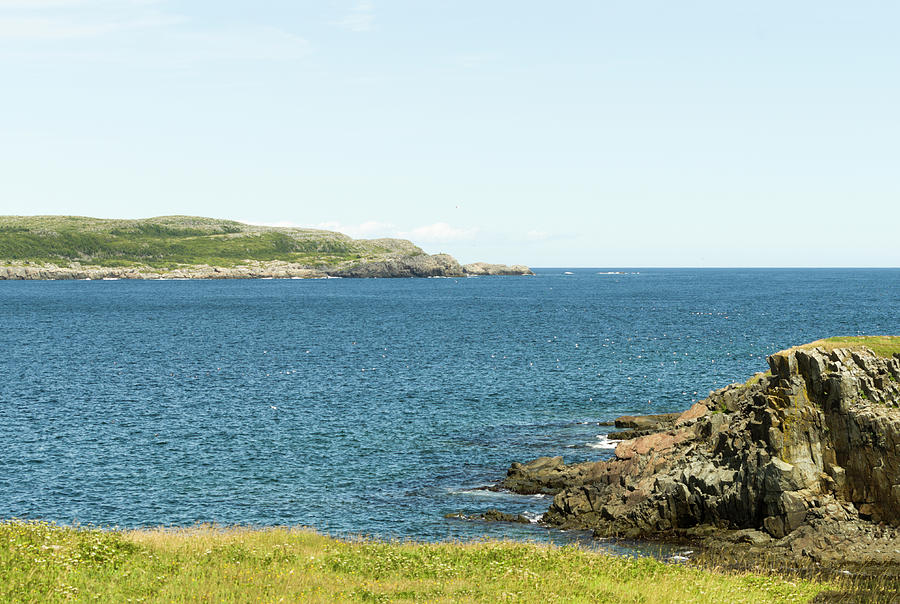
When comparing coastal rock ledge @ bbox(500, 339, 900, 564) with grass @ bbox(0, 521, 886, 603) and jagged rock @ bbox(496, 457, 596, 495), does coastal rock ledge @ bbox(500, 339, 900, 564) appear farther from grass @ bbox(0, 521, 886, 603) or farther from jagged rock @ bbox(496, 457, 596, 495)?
grass @ bbox(0, 521, 886, 603)

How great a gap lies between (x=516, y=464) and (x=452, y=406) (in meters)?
21.8

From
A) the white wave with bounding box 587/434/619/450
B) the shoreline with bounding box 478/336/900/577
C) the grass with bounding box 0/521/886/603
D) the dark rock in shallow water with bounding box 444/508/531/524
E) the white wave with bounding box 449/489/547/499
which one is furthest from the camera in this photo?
the white wave with bounding box 587/434/619/450

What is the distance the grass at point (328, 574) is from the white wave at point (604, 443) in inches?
932

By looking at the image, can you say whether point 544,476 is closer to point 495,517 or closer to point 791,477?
point 495,517

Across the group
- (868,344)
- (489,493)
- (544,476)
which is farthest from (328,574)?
(868,344)

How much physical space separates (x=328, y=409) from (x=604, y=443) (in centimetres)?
2580

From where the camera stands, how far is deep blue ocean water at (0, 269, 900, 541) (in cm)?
4312

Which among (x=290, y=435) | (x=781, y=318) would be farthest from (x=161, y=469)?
(x=781, y=318)

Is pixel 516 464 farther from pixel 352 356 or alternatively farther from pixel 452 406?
pixel 352 356

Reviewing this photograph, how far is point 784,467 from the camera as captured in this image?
116ft

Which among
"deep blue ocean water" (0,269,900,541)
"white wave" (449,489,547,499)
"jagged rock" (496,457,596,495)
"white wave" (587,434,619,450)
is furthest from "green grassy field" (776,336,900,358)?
"white wave" (587,434,619,450)

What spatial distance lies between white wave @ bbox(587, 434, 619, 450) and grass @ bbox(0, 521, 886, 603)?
23.7 meters

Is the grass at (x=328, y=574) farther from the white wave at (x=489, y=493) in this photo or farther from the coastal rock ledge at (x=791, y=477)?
the white wave at (x=489, y=493)

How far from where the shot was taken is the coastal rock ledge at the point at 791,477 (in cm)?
3412
